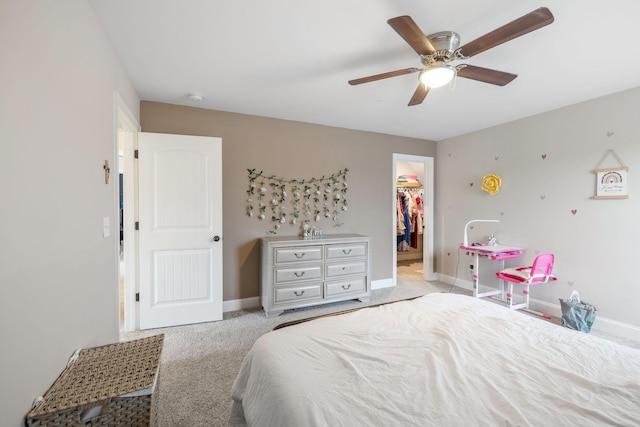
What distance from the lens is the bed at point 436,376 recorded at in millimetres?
882

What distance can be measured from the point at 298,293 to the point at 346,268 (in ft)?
2.27

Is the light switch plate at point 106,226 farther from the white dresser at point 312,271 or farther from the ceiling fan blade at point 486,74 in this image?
the ceiling fan blade at point 486,74

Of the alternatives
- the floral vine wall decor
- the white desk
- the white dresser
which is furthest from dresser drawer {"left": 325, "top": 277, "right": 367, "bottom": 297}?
the white desk

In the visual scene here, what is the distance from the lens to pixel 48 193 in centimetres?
110

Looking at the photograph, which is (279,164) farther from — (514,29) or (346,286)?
(514,29)

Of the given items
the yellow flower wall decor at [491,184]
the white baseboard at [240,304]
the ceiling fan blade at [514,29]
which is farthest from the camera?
the yellow flower wall decor at [491,184]

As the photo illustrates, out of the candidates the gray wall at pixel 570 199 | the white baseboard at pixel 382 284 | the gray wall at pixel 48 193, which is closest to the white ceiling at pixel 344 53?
the gray wall at pixel 570 199

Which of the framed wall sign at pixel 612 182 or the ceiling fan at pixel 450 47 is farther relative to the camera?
the framed wall sign at pixel 612 182

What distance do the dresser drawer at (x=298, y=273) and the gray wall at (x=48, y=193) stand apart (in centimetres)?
168

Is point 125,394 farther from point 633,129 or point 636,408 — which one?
point 633,129

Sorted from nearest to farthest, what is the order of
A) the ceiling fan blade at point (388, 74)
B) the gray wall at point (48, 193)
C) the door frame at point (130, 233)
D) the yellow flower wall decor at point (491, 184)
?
the gray wall at point (48, 193) → the ceiling fan blade at point (388, 74) → the door frame at point (130, 233) → the yellow flower wall decor at point (491, 184)

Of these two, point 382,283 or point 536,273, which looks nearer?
point 536,273

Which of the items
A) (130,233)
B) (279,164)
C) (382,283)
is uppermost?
(279,164)

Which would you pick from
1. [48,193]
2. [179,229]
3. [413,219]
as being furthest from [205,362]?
[413,219]
